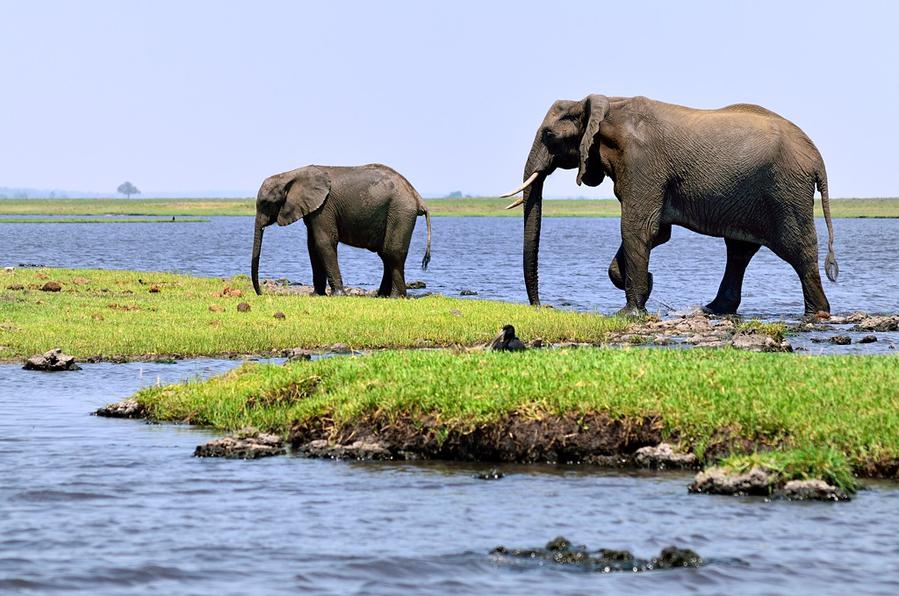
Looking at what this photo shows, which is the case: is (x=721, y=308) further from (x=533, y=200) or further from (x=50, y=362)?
(x=50, y=362)

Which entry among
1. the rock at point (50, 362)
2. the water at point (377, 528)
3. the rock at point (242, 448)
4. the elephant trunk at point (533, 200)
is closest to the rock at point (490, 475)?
the water at point (377, 528)

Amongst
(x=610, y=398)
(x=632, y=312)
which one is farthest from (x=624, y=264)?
(x=610, y=398)

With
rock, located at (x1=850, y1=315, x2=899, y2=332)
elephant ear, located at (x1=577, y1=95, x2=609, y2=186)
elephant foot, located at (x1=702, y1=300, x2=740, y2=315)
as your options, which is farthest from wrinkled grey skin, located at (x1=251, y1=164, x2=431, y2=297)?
rock, located at (x1=850, y1=315, x2=899, y2=332)

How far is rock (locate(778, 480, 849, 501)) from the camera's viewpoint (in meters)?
13.0

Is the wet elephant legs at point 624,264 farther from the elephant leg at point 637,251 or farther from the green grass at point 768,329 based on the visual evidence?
the green grass at point 768,329

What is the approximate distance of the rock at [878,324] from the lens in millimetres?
28984

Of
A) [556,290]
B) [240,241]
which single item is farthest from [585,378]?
[240,241]

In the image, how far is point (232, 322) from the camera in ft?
87.4

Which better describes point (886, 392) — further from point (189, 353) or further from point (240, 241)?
point (240, 241)

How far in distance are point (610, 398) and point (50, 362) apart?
10.3 m

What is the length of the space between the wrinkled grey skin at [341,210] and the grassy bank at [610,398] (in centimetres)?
1576

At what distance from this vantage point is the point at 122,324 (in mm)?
26062

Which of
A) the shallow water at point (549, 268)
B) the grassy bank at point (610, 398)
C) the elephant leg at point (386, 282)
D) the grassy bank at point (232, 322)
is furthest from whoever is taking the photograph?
the shallow water at point (549, 268)

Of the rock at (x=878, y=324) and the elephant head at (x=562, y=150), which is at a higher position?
the elephant head at (x=562, y=150)
